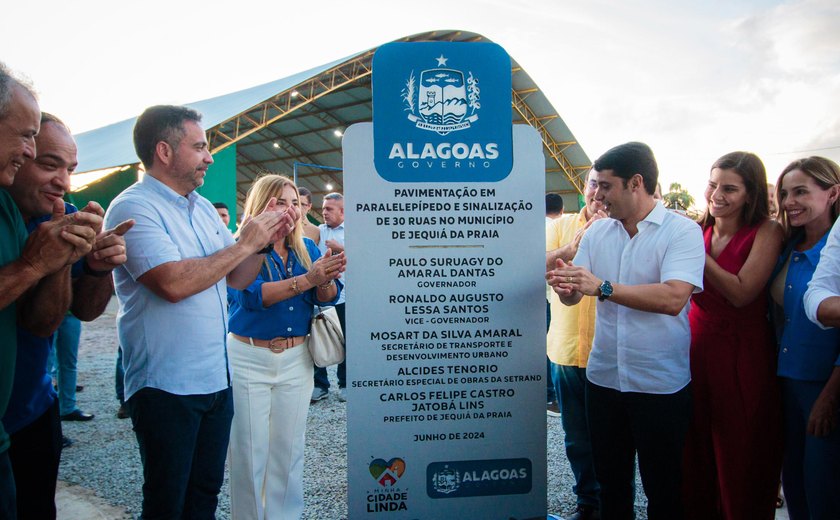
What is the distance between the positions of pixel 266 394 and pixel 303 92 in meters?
14.4

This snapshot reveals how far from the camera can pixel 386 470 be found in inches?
83.3

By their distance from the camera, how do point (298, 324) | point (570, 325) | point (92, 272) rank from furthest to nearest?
point (570, 325)
point (298, 324)
point (92, 272)

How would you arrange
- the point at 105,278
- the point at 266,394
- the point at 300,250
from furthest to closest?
the point at 300,250, the point at 266,394, the point at 105,278

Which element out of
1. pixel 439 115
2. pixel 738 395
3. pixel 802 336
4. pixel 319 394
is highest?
pixel 439 115

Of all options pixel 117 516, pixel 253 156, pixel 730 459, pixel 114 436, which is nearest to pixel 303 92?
pixel 253 156

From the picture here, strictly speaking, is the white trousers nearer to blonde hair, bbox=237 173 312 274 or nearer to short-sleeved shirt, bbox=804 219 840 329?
blonde hair, bbox=237 173 312 274

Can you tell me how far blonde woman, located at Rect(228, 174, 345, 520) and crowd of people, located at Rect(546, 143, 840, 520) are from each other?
129cm

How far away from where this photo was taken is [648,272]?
220cm

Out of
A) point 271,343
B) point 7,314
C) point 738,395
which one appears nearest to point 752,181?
point 738,395

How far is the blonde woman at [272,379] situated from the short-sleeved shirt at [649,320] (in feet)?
4.13

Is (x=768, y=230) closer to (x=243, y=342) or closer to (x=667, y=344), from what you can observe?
(x=667, y=344)

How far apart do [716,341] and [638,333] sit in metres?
0.53

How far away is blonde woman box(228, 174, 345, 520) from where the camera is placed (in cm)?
253

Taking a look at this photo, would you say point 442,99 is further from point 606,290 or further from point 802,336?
point 802,336
